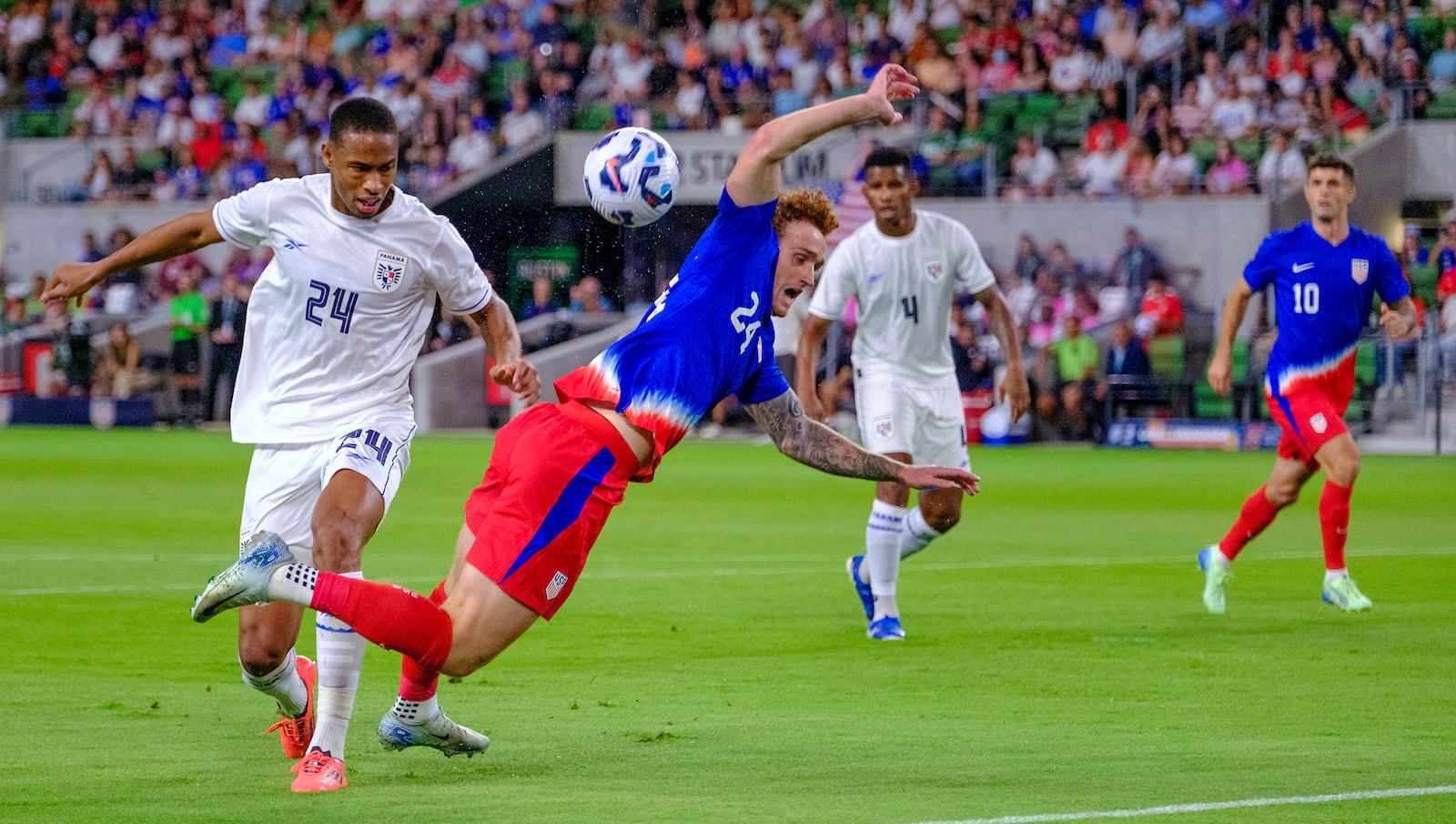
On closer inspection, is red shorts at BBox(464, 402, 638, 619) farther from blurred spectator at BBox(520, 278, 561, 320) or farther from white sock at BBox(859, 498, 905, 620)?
blurred spectator at BBox(520, 278, 561, 320)

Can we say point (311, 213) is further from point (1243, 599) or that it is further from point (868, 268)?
point (1243, 599)

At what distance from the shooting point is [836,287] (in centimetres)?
1091

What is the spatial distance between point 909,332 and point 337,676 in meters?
5.20

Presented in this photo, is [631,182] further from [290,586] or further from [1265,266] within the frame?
[1265,266]

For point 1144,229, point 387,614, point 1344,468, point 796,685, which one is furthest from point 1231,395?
point 387,614

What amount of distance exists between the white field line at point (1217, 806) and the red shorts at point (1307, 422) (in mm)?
5162

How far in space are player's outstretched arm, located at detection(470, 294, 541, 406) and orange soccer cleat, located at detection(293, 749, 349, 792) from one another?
1.32 m

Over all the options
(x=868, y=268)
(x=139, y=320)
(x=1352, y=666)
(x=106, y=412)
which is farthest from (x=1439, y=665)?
(x=139, y=320)

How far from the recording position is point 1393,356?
2638cm

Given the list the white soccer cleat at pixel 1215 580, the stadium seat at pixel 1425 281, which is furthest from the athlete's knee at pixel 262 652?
the stadium seat at pixel 1425 281

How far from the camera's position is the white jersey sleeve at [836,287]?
10.8 m

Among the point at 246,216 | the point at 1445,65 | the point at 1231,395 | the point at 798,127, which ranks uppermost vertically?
the point at 1445,65

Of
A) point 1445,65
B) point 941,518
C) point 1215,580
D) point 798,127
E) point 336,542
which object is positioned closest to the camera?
point 798,127

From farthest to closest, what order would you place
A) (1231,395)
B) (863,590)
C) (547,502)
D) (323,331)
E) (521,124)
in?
(521,124), (1231,395), (863,590), (323,331), (547,502)
